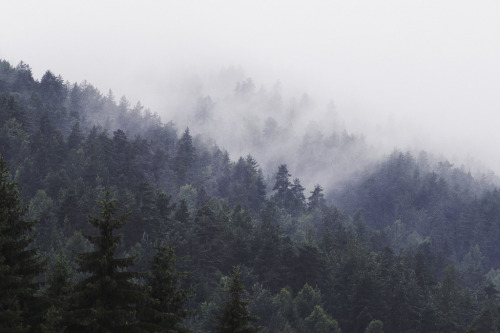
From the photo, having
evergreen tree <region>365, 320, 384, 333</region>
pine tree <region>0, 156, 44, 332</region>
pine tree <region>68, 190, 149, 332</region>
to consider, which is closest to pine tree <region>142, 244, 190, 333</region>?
pine tree <region>68, 190, 149, 332</region>

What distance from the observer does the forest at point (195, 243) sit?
704 inches

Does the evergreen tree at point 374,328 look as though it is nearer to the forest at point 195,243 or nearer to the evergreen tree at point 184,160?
the forest at point 195,243

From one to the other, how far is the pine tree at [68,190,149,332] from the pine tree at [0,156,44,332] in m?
2.03

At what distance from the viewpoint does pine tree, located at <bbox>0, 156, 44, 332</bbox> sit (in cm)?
1714

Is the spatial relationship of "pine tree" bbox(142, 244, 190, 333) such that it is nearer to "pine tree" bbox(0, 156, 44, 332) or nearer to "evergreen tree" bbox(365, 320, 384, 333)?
"pine tree" bbox(0, 156, 44, 332)

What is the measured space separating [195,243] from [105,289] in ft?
192

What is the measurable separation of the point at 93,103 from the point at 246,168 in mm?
63065

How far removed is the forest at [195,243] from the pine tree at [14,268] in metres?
0.05

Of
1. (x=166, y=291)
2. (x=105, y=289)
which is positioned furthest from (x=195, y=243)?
(x=105, y=289)

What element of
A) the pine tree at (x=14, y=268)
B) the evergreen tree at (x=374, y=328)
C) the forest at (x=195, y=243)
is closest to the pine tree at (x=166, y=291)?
the forest at (x=195, y=243)

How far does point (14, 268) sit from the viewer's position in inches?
688

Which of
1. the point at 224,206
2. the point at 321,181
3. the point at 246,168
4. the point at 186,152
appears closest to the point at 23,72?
the point at 186,152

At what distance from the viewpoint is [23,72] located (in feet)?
472

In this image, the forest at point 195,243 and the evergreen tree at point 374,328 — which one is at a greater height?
the forest at point 195,243
